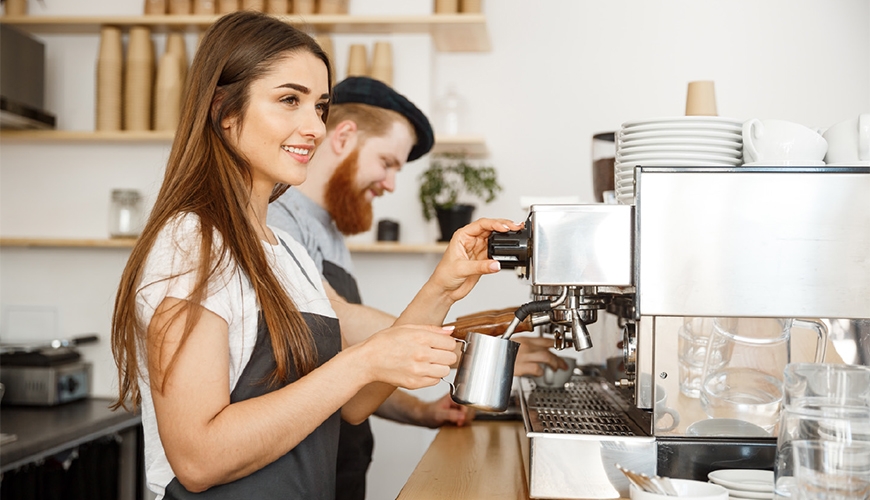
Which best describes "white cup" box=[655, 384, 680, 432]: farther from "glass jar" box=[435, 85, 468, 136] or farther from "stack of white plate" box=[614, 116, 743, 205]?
"glass jar" box=[435, 85, 468, 136]

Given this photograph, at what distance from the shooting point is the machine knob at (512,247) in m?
1.04

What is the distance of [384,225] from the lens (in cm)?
257

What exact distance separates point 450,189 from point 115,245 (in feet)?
3.76

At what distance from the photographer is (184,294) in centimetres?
99

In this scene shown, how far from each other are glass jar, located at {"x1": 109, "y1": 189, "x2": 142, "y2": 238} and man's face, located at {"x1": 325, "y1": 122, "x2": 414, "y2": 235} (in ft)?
3.60

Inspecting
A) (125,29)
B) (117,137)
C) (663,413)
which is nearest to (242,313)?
(663,413)

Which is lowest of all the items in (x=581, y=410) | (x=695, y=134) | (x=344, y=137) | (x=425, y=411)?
(x=425, y=411)

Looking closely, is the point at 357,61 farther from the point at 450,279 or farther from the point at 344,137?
the point at 450,279

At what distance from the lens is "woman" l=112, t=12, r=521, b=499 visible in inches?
38.5

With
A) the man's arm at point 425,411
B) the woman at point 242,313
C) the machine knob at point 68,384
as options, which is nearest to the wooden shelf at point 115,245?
the machine knob at point 68,384

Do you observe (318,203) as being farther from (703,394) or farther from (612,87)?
(612,87)

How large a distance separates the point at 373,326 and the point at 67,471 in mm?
1140

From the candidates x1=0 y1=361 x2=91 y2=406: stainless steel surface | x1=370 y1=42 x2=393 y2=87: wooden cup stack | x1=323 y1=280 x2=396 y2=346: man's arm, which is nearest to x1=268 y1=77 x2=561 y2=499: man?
x1=323 y1=280 x2=396 y2=346: man's arm

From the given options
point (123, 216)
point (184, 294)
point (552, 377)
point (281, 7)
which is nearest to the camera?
point (184, 294)
